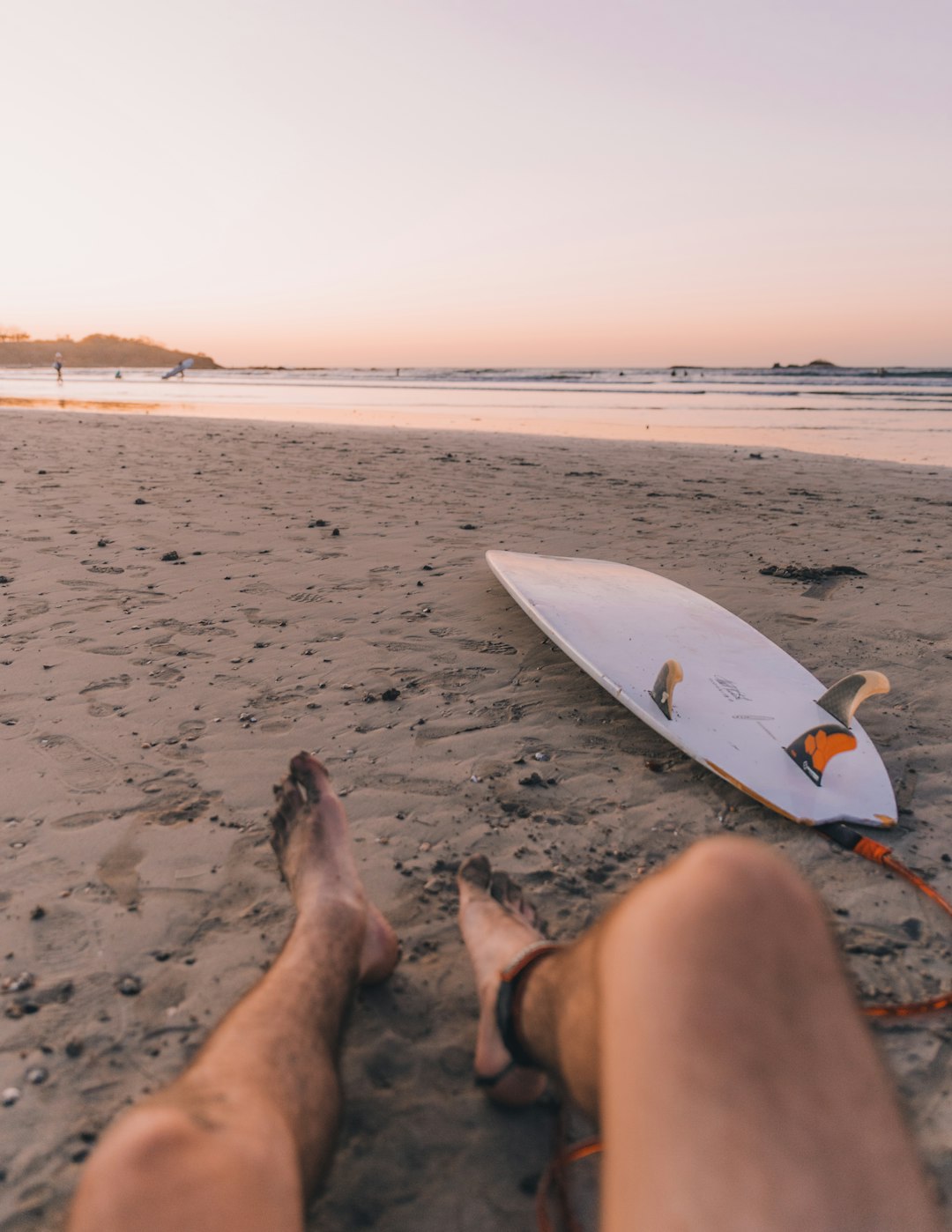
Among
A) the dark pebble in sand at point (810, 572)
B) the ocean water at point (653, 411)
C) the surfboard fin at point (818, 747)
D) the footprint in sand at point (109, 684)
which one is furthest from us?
the ocean water at point (653, 411)

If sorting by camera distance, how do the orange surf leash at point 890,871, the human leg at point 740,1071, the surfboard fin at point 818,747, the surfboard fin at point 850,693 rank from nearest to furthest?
the human leg at point 740,1071 < the orange surf leash at point 890,871 < the surfboard fin at point 818,747 < the surfboard fin at point 850,693

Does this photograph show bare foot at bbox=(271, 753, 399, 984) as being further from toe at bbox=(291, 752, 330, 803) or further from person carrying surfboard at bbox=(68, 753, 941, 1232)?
person carrying surfboard at bbox=(68, 753, 941, 1232)

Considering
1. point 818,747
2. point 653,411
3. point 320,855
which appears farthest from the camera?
point 653,411

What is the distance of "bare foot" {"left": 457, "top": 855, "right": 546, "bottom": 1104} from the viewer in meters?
1.26

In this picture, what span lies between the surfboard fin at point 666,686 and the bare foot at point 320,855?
114 centimetres

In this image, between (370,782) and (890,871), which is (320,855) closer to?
(370,782)

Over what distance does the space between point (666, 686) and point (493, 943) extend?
3.73ft

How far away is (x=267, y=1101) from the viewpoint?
0.95m

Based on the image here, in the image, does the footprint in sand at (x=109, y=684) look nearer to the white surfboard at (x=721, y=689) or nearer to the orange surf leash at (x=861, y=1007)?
the white surfboard at (x=721, y=689)

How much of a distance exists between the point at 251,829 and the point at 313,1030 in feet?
2.76

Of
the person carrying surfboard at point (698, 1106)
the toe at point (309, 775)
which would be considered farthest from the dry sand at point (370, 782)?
the person carrying surfboard at point (698, 1106)

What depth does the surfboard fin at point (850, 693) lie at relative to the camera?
2225mm

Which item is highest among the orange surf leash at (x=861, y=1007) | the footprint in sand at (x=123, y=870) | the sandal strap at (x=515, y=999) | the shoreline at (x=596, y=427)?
the shoreline at (x=596, y=427)

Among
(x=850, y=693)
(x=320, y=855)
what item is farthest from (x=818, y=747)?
(x=320, y=855)
